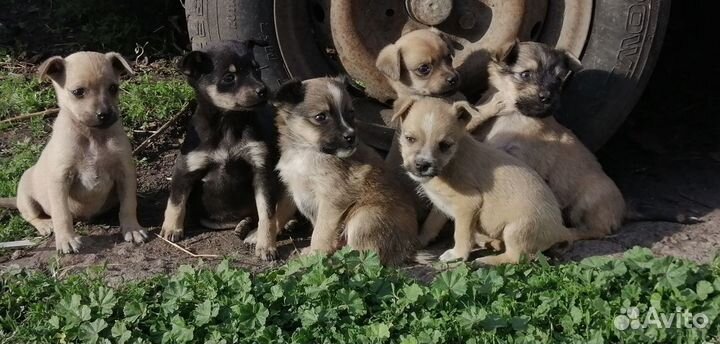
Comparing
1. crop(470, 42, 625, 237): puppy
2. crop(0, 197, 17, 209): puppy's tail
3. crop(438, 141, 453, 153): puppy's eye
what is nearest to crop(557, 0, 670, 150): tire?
crop(470, 42, 625, 237): puppy

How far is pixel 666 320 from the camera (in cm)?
432

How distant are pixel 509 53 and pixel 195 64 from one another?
1.91m

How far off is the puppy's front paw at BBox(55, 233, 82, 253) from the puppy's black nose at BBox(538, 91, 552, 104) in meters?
Result: 2.88

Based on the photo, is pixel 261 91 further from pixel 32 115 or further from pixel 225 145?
pixel 32 115

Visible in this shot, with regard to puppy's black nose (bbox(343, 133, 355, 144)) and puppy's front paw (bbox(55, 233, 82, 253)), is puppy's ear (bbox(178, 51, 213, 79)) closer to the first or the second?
puppy's black nose (bbox(343, 133, 355, 144))

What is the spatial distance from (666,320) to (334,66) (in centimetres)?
288

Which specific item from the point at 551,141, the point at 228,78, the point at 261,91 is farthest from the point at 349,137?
the point at 551,141

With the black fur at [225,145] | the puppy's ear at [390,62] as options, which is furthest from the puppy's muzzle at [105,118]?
the puppy's ear at [390,62]

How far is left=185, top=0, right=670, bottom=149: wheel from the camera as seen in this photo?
5805 mm

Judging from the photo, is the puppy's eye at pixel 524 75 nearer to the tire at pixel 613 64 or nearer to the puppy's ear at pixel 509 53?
the puppy's ear at pixel 509 53

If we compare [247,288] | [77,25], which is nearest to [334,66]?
[247,288]

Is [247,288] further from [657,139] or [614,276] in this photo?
[657,139]

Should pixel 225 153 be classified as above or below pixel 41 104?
above

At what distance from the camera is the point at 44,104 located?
289 inches
